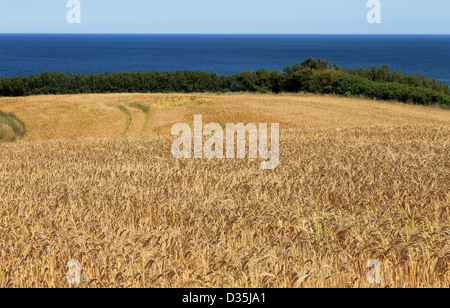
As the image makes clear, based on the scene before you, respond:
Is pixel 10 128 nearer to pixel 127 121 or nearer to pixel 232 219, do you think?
pixel 127 121

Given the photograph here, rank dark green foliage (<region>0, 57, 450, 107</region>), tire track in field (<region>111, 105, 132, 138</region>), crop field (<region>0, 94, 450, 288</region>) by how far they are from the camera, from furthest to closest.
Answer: dark green foliage (<region>0, 57, 450, 107</region>), tire track in field (<region>111, 105, 132, 138</region>), crop field (<region>0, 94, 450, 288</region>)

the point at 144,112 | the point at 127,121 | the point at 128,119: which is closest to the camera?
the point at 127,121

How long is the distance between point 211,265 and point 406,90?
162 ft

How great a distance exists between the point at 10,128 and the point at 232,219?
33.5 meters

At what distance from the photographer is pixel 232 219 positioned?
21.7 feet

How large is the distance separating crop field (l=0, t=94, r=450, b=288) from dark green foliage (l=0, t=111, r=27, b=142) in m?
21.1

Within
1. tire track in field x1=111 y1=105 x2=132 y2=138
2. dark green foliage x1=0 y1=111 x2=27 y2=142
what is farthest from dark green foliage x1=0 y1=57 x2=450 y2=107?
dark green foliage x1=0 y1=111 x2=27 y2=142

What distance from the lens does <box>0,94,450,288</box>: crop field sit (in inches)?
191

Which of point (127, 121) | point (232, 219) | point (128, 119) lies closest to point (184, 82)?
point (128, 119)

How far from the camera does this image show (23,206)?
7543 mm

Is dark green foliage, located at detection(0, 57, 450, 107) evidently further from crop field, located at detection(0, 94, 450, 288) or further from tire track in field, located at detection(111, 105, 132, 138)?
crop field, located at detection(0, 94, 450, 288)

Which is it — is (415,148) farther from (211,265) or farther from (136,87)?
(136,87)

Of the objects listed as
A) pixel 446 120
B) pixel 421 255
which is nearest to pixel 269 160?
pixel 421 255

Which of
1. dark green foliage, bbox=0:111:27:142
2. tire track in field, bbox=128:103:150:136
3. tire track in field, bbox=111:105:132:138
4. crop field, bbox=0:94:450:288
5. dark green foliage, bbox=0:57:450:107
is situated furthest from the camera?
dark green foliage, bbox=0:57:450:107
